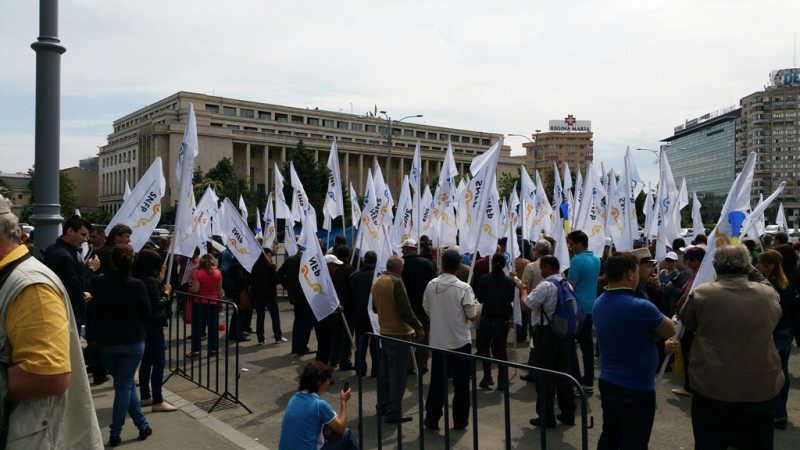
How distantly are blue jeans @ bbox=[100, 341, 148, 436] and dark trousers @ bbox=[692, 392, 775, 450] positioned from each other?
4.81 metres

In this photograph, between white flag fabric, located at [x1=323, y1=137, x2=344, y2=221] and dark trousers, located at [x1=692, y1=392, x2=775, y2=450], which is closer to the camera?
dark trousers, located at [x1=692, y1=392, x2=775, y2=450]

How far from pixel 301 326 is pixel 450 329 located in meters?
4.13

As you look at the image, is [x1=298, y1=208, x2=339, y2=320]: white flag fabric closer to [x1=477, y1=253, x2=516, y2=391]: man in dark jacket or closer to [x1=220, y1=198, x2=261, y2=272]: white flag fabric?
[x1=220, y1=198, x2=261, y2=272]: white flag fabric

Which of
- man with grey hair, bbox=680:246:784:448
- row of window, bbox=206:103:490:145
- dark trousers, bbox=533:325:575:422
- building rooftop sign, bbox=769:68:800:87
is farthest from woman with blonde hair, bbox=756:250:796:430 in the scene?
building rooftop sign, bbox=769:68:800:87

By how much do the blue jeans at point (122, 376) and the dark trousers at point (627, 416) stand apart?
421 centimetres

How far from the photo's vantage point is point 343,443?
450cm

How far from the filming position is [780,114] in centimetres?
12888

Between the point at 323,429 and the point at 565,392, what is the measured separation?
3028 millimetres

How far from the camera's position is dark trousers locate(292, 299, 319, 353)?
9.68m

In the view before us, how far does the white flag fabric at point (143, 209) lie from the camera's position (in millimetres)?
7973

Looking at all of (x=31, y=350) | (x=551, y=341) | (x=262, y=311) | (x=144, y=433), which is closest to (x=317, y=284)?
(x=144, y=433)

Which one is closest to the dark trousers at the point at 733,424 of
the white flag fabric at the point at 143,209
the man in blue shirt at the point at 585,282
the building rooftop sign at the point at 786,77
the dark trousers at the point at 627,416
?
the dark trousers at the point at 627,416

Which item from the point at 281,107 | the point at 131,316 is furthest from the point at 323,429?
the point at 281,107

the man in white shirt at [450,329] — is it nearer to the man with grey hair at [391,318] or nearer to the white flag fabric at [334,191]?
the man with grey hair at [391,318]
